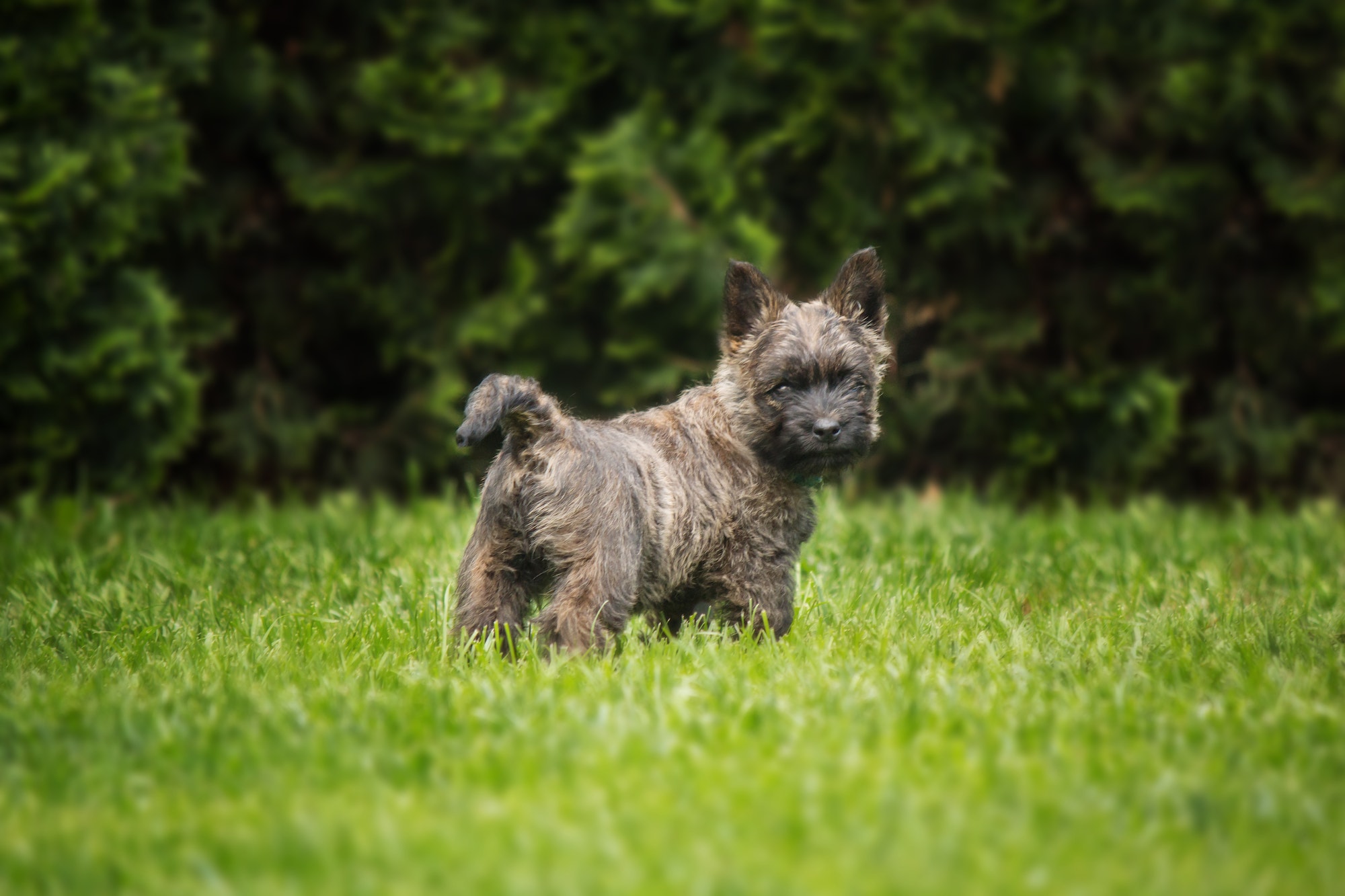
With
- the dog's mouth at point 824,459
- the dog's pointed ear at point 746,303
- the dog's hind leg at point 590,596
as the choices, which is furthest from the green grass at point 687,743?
the dog's pointed ear at point 746,303

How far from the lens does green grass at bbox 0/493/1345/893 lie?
8.27 feet

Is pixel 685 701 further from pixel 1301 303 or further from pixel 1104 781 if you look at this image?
pixel 1301 303

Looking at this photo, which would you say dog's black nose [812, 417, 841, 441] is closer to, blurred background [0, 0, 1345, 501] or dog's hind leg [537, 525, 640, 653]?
dog's hind leg [537, 525, 640, 653]

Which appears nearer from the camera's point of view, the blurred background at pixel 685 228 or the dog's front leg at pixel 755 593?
the dog's front leg at pixel 755 593

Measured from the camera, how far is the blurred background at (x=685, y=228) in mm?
7738

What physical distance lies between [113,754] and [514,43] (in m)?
6.11

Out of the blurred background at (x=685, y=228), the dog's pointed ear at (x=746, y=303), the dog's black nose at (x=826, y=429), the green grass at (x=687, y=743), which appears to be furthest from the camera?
the blurred background at (x=685, y=228)

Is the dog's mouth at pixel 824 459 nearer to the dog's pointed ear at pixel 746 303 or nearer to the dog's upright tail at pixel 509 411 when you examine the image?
the dog's pointed ear at pixel 746 303

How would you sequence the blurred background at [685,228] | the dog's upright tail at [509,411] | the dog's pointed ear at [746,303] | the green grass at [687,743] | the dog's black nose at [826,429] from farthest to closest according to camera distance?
the blurred background at [685,228] < the dog's pointed ear at [746,303] < the dog's black nose at [826,429] < the dog's upright tail at [509,411] < the green grass at [687,743]

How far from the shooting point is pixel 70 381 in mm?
7449

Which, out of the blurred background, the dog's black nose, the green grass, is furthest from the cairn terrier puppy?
the blurred background

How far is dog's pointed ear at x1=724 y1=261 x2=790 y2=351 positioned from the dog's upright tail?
0.79m

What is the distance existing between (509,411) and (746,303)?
3.62 ft

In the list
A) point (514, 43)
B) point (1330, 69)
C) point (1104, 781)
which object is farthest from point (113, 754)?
point (1330, 69)
